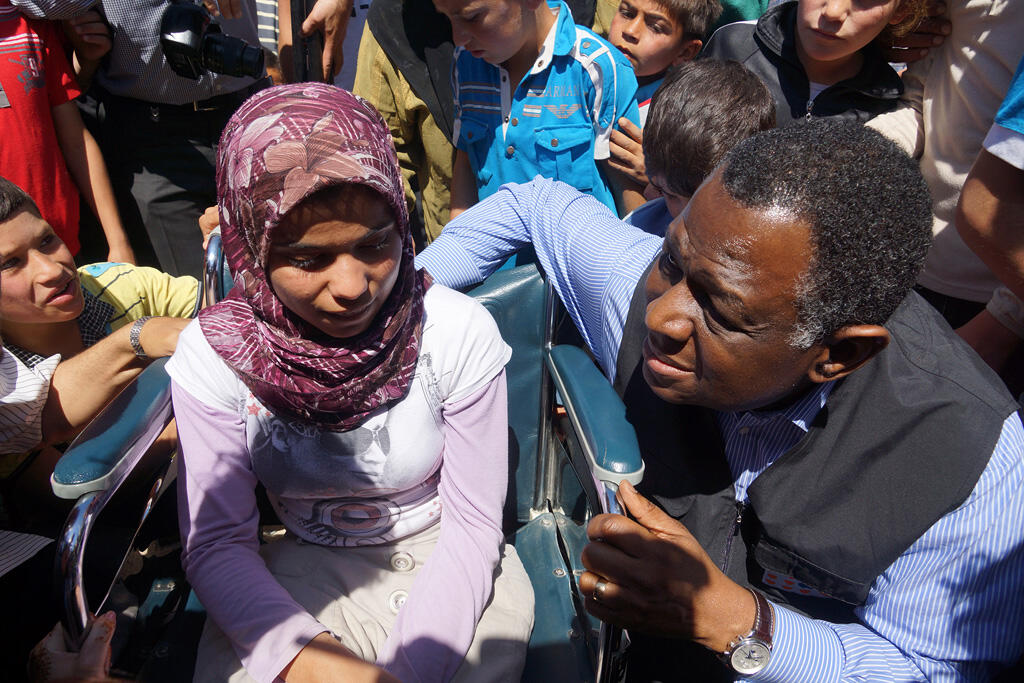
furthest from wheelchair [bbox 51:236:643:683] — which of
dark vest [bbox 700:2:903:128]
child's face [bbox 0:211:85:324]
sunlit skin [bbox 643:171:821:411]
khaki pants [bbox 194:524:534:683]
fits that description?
dark vest [bbox 700:2:903:128]

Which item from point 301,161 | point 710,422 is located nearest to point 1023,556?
point 710,422

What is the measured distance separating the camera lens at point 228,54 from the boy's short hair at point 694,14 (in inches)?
56.6

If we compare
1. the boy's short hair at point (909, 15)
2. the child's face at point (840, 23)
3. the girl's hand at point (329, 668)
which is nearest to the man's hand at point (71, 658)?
the girl's hand at point (329, 668)

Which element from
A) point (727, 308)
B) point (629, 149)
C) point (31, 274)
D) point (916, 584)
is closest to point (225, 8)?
point (31, 274)

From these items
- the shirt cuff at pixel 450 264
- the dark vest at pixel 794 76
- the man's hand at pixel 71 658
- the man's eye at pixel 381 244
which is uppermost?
the dark vest at pixel 794 76

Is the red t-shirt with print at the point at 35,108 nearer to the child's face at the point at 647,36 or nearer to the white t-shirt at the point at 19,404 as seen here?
the white t-shirt at the point at 19,404

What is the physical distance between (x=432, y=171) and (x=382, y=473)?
5.87 feet

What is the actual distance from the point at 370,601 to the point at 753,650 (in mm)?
747

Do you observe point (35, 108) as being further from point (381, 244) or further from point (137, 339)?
point (381, 244)

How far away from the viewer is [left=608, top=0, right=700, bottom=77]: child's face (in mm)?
2518

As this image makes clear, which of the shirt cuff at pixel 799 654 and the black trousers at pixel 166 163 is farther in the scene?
the black trousers at pixel 166 163

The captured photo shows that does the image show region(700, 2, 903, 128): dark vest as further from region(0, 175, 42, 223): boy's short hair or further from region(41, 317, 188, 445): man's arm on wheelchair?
region(0, 175, 42, 223): boy's short hair

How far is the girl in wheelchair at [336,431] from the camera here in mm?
1197

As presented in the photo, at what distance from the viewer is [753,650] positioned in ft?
4.20
